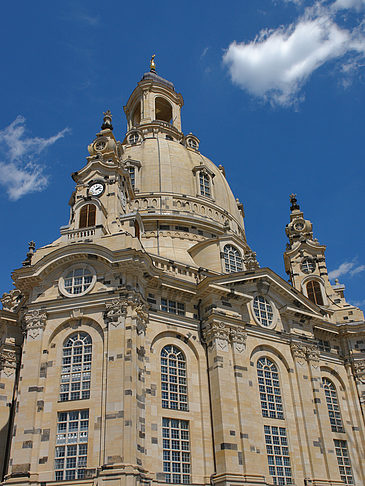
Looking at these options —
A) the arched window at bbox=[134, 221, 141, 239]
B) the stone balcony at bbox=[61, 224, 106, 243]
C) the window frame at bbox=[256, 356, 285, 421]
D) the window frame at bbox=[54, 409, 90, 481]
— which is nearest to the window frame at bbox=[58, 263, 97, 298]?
the stone balcony at bbox=[61, 224, 106, 243]

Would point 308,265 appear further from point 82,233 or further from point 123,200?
point 82,233

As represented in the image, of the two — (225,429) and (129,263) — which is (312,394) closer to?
(225,429)

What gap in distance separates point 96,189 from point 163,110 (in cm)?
3387

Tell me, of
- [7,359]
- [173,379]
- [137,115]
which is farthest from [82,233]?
[137,115]

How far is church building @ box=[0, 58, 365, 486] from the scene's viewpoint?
2948 centimetres

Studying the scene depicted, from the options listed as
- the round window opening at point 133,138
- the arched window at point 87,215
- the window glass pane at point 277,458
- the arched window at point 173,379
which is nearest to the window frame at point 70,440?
the arched window at point 173,379

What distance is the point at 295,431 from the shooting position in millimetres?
36469

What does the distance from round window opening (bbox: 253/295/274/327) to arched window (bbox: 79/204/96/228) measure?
1356 cm

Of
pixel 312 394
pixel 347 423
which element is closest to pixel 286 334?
pixel 312 394

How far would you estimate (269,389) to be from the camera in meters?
37.1

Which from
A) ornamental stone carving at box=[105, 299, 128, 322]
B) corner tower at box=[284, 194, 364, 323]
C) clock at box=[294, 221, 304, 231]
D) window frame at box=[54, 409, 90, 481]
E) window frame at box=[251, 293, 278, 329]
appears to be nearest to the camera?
window frame at box=[54, 409, 90, 481]

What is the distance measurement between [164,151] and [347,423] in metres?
31.4

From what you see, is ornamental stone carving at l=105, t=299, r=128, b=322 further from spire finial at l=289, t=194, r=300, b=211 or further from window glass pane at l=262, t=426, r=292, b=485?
spire finial at l=289, t=194, r=300, b=211

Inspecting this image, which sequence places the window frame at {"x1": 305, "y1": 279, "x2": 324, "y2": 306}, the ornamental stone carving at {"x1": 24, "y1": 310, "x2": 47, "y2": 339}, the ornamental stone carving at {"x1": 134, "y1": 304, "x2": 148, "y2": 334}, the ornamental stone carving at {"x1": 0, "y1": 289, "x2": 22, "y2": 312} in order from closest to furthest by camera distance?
the ornamental stone carving at {"x1": 134, "y1": 304, "x2": 148, "y2": 334}
the ornamental stone carving at {"x1": 24, "y1": 310, "x2": 47, "y2": 339}
the ornamental stone carving at {"x1": 0, "y1": 289, "x2": 22, "y2": 312}
the window frame at {"x1": 305, "y1": 279, "x2": 324, "y2": 306}
